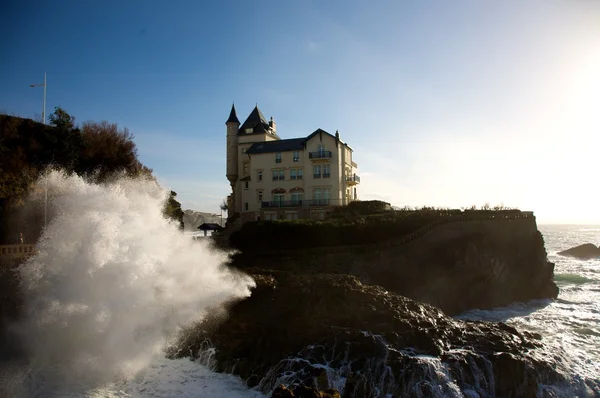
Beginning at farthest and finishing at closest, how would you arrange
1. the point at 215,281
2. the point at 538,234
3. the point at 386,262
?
the point at 538,234 < the point at 386,262 < the point at 215,281

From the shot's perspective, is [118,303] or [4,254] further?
[4,254]

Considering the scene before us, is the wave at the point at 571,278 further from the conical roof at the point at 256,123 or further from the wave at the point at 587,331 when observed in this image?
the conical roof at the point at 256,123

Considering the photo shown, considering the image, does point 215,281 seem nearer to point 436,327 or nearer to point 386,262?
point 436,327

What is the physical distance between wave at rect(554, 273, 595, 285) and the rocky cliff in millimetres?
10829

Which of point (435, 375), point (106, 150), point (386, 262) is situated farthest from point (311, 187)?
point (435, 375)

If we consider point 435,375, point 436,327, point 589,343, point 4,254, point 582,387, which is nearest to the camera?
point 435,375

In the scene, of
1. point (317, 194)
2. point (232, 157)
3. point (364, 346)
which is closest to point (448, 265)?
point (364, 346)

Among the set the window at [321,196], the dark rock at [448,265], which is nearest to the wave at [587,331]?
the dark rock at [448,265]

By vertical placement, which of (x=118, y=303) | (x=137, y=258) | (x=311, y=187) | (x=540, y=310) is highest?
(x=311, y=187)

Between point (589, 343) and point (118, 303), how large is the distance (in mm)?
23189

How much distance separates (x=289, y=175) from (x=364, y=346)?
32471 millimetres

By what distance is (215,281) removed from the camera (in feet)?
59.7

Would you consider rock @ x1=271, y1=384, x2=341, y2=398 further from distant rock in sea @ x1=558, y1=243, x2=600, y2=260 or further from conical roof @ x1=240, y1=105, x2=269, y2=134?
distant rock in sea @ x1=558, y1=243, x2=600, y2=260

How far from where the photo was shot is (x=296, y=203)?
43.4 m
